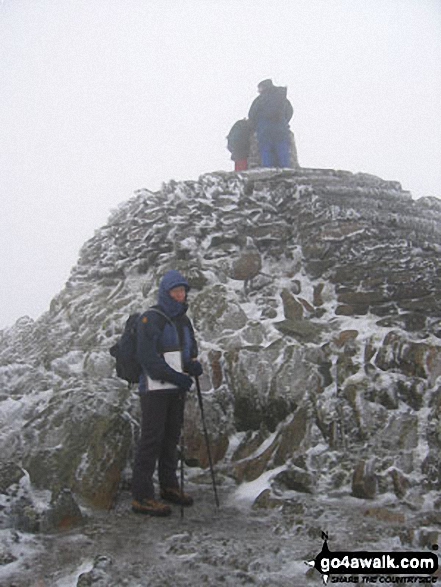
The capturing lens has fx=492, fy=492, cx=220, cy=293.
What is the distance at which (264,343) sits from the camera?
29.1 ft

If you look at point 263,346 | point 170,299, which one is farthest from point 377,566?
point 263,346

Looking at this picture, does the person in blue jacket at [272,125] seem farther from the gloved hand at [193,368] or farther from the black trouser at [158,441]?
the black trouser at [158,441]

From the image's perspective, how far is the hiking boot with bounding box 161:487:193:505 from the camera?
21.1ft

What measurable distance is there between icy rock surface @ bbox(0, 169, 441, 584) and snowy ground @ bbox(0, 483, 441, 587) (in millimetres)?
425

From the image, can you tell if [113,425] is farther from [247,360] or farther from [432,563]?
[432,563]

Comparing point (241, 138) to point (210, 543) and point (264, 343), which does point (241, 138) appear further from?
point (210, 543)

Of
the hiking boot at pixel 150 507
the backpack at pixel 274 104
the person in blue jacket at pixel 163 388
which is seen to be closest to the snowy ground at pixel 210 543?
the hiking boot at pixel 150 507

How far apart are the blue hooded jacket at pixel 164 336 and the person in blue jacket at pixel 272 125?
45.9 feet

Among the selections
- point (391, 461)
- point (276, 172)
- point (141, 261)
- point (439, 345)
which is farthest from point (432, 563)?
point (276, 172)

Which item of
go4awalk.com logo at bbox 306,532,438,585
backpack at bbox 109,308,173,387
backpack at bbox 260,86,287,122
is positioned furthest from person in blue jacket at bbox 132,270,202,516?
backpack at bbox 260,86,287,122

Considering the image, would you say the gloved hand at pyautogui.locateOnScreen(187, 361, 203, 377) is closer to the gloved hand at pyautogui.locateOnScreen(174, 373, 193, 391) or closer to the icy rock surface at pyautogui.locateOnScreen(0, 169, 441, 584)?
the gloved hand at pyautogui.locateOnScreen(174, 373, 193, 391)

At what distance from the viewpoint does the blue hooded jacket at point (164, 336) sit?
20.7 ft

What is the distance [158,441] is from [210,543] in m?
1.49

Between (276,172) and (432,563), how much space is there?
471 inches
